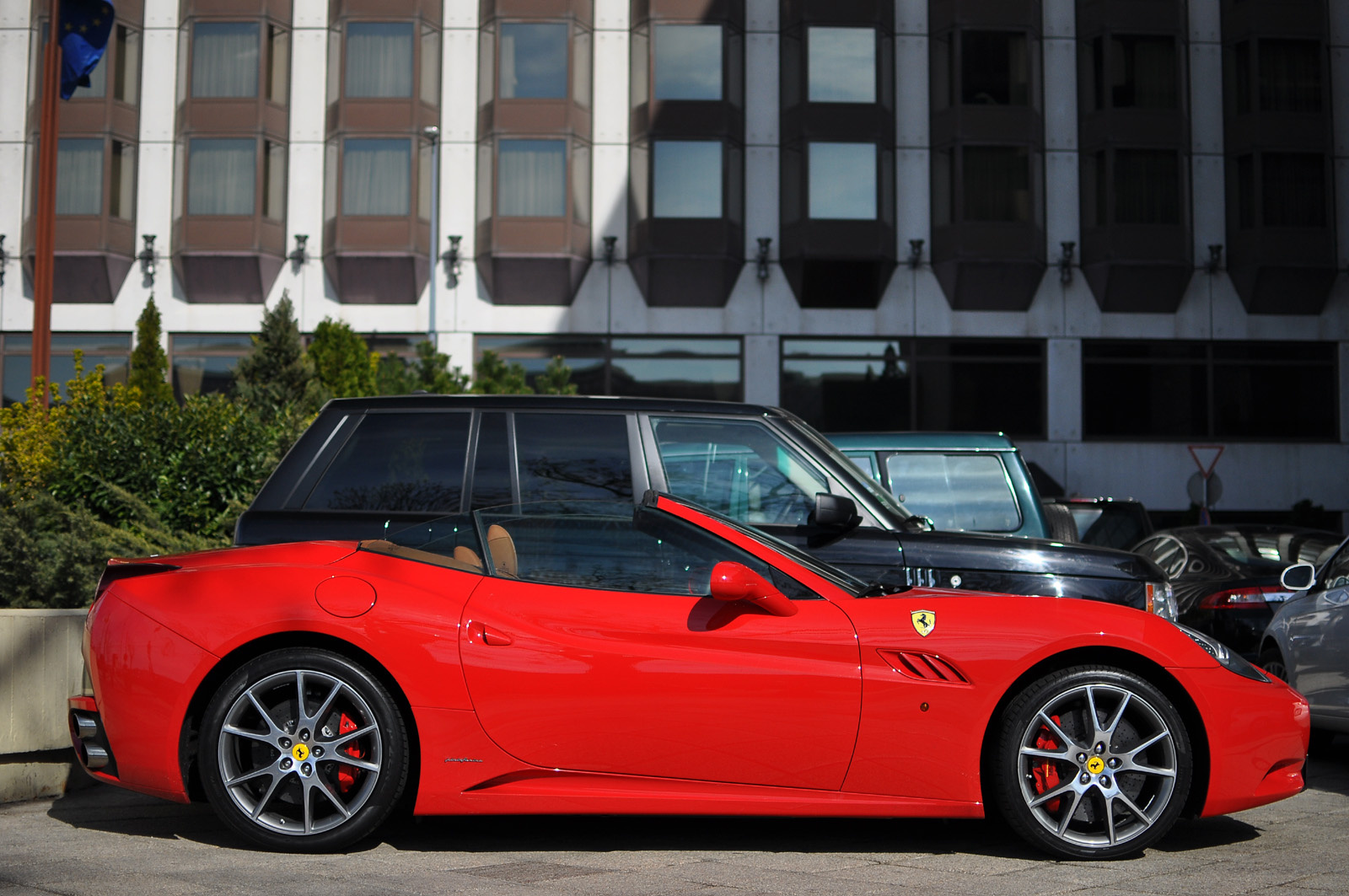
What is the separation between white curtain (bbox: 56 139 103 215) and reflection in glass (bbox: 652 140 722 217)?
1174 centimetres

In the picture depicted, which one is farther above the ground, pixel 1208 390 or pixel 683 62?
pixel 683 62

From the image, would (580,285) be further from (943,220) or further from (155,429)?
(155,429)

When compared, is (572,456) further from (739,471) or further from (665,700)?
(665,700)

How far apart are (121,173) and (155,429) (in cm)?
1790

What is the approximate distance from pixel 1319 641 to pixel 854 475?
2963mm

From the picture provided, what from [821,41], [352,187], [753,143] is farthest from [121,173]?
[821,41]

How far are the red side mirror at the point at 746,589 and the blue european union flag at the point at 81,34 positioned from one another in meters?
13.5

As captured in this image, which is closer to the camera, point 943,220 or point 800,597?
point 800,597

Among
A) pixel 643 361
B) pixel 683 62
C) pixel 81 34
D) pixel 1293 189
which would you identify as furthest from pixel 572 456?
pixel 1293 189

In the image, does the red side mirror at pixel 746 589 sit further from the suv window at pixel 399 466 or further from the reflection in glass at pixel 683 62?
the reflection in glass at pixel 683 62

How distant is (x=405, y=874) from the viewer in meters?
4.18

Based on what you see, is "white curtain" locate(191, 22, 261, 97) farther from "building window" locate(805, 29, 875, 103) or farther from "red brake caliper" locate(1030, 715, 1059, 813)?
"red brake caliper" locate(1030, 715, 1059, 813)

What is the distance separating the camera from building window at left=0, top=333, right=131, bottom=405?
2694cm

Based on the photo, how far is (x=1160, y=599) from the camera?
17.5 feet
